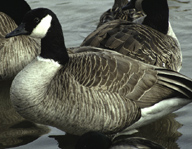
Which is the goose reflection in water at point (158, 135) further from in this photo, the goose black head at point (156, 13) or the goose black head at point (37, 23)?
the goose black head at point (156, 13)

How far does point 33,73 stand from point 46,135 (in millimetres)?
1013

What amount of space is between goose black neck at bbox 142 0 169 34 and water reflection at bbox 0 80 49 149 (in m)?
2.75

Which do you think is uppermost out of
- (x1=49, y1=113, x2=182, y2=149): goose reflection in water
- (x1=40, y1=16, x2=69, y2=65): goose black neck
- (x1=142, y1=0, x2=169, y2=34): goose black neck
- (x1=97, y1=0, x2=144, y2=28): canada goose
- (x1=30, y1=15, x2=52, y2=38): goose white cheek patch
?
(x1=30, y1=15, x2=52, y2=38): goose white cheek patch

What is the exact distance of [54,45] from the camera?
6008 millimetres

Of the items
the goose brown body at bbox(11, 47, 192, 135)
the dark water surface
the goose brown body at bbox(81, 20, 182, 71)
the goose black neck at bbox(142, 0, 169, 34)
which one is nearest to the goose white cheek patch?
the goose brown body at bbox(11, 47, 192, 135)

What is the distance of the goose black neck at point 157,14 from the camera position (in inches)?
319

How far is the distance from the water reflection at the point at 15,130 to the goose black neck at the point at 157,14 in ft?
9.02

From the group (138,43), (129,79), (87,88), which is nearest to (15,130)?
(87,88)

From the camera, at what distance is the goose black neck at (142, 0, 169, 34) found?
810 centimetres

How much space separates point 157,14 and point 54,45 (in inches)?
110

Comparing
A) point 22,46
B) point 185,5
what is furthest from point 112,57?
point 185,5

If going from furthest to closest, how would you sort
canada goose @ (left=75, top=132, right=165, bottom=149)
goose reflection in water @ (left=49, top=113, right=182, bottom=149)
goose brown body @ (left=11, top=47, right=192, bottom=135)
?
goose reflection in water @ (left=49, top=113, right=182, bottom=149) < goose brown body @ (left=11, top=47, right=192, bottom=135) < canada goose @ (left=75, top=132, right=165, bottom=149)

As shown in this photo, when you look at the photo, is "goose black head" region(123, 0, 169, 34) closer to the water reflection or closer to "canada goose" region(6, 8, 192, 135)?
"canada goose" region(6, 8, 192, 135)

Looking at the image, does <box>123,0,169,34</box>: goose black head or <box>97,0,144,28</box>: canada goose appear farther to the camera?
<box>97,0,144,28</box>: canada goose
